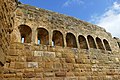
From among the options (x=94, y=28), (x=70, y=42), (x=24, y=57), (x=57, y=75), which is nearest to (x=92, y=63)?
(x=70, y=42)

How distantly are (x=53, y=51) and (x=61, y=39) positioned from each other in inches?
39.0

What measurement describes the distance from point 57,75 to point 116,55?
3.78 meters

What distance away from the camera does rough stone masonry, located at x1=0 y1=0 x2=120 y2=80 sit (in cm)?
392

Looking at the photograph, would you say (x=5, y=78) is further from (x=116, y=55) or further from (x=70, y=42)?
(x=116, y=55)

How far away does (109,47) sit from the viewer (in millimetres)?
6855

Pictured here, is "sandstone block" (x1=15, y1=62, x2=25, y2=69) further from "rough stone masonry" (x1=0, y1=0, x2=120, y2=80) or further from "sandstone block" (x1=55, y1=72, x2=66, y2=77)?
"sandstone block" (x1=55, y1=72, x2=66, y2=77)

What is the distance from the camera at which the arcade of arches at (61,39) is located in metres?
4.84

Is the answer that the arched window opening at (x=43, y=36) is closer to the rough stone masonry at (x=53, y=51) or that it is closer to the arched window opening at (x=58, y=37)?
the rough stone masonry at (x=53, y=51)

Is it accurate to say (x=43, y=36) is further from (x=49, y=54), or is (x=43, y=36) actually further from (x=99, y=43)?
(x=99, y=43)

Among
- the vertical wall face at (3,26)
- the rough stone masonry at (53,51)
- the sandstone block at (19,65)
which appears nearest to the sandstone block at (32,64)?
the rough stone masonry at (53,51)

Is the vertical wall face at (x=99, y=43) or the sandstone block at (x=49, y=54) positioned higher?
the vertical wall face at (x=99, y=43)

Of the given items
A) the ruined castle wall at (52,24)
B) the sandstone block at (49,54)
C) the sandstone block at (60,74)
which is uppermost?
the ruined castle wall at (52,24)

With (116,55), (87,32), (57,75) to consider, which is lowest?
(57,75)

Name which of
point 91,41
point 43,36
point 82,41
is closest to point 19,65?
point 43,36
